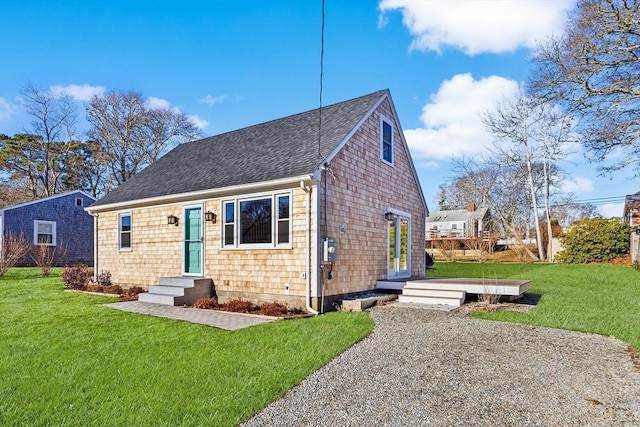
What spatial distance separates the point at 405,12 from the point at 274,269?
7788mm

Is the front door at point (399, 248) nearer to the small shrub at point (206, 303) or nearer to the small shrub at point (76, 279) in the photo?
the small shrub at point (206, 303)

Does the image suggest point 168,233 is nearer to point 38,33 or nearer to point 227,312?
point 227,312

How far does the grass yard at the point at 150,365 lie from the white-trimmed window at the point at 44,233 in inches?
683

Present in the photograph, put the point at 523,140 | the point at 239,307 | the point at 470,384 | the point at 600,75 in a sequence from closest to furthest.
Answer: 1. the point at 470,384
2. the point at 239,307
3. the point at 600,75
4. the point at 523,140

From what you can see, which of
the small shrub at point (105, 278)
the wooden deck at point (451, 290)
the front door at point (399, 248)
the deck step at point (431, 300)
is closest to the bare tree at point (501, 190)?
the front door at point (399, 248)

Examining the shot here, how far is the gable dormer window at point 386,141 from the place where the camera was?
1135cm

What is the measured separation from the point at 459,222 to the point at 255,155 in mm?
34346

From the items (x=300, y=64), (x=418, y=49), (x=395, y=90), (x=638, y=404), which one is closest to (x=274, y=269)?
(x=300, y=64)

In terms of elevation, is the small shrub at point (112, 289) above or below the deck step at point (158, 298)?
below

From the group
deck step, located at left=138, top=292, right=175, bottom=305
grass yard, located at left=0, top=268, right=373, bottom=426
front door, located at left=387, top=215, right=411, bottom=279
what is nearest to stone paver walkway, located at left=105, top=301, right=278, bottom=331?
deck step, located at left=138, top=292, right=175, bottom=305

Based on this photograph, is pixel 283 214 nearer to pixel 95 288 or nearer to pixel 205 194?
pixel 205 194

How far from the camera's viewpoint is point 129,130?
30625 millimetres

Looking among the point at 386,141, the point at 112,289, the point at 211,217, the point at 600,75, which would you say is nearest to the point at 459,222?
the point at 600,75

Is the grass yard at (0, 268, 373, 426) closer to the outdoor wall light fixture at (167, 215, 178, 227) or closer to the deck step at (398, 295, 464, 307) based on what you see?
the deck step at (398, 295, 464, 307)
